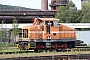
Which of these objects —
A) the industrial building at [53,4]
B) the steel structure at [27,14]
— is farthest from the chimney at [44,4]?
the steel structure at [27,14]

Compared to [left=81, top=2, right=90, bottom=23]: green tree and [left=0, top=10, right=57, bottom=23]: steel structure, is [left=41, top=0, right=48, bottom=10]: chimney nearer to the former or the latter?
[left=0, top=10, right=57, bottom=23]: steel structure

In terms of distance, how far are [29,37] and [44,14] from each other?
58344 millimetres

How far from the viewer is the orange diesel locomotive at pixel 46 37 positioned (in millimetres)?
25125

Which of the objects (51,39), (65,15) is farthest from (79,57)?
(65,15)

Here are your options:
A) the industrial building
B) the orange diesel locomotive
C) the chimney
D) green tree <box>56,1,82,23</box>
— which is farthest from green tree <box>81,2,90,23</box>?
the orange diesel locomotive

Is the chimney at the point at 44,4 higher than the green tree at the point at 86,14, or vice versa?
the chimney at the point at 44,4

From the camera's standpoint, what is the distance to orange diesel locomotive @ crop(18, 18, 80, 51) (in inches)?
989

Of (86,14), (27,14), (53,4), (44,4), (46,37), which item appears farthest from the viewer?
(44,4)

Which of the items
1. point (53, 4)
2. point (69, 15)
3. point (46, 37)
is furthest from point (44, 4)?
point (46, 37)

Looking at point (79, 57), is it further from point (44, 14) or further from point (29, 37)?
point (44, 14)

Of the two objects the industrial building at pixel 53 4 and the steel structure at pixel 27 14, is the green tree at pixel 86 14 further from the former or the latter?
the steel structure at pixel 27 14

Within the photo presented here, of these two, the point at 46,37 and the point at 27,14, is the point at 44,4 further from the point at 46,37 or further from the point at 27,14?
the point at 46,37

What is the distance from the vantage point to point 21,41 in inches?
990

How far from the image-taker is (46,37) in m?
25.5
